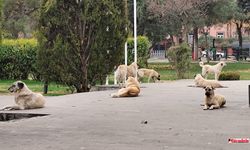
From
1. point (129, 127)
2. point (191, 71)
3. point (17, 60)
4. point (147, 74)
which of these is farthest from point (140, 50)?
point (129, 127)

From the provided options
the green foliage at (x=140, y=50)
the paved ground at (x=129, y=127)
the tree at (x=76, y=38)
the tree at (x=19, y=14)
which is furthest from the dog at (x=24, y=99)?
the tree at (x=19, y=14)

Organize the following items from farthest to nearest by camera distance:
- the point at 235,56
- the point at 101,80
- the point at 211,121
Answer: the point at 235,56, the point at 101,80, the point at 211,121

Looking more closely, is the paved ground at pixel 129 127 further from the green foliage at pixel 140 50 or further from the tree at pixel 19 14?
the tree at pixel 19 14

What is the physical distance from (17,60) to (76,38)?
480 inches

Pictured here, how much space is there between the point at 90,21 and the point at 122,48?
1.89 meters

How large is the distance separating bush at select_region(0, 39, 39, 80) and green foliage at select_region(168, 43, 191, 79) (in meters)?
8.35

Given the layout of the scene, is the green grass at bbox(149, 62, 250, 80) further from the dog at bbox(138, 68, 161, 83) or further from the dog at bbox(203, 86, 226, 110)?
the dog at bbox(203, 86, 226, 110)

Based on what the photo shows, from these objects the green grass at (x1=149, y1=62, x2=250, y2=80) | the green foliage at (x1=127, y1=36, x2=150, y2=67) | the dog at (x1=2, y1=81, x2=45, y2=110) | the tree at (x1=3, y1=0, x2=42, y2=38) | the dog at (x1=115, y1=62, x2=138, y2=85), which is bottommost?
the green grass at (x1=149, y1=62, x2=250, y2=80)

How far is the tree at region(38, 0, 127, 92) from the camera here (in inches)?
866

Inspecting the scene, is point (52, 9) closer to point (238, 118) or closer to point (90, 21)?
point (90, 21)

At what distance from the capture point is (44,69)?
22250mm

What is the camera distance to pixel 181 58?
1321 inches

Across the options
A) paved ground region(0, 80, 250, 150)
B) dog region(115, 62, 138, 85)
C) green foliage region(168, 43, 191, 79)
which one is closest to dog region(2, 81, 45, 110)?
paved ground region(0, 80, 250, 150)

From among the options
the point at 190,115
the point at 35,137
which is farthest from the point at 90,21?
the point at 35,137
